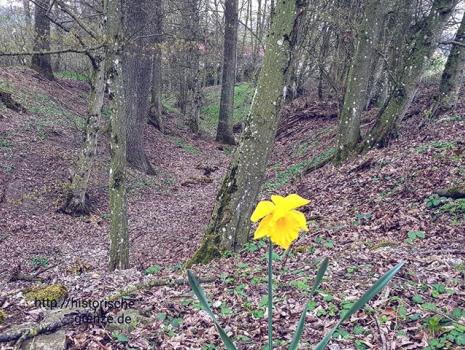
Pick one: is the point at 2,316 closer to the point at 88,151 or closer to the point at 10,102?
the point at 88,151

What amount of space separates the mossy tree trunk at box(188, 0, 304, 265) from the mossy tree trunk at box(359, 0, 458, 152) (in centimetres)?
419

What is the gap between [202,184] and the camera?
12.3 meters

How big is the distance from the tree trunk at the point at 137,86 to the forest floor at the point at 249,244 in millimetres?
690

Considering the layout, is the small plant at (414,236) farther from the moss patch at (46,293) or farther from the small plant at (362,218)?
the moss patch at (46,293)

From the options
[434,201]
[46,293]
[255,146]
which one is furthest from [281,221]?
[434,201]

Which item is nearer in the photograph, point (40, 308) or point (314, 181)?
point (40, 308)

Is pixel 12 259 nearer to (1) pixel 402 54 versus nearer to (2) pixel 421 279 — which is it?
(2) pixel 421 279

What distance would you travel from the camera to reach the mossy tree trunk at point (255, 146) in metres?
5.12

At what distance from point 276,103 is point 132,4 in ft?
23.8

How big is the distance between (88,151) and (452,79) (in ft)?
27.4

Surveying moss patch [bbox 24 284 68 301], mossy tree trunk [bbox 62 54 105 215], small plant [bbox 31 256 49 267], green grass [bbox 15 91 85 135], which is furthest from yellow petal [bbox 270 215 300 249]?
green grass [bbox 15 91 85 135]

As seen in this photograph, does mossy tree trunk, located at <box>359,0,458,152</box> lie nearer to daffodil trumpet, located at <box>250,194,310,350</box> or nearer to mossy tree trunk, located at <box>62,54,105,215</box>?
mossy tree trunk, located at <box>62,54,105,215</box>

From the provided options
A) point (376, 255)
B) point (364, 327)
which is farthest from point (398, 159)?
point (364, 327)

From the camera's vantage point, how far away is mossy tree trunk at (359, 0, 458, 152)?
802cm
